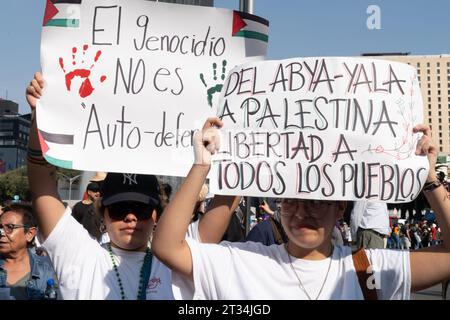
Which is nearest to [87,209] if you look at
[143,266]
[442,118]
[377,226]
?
[377,226]

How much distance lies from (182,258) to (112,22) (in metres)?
1.51

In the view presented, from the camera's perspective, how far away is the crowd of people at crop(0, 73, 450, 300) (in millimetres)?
2260

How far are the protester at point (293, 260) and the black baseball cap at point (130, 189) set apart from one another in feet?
1.50

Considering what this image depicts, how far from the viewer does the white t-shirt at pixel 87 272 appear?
98.0 inches

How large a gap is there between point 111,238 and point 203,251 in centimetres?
55

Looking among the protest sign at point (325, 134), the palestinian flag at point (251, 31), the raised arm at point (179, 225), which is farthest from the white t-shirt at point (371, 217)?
the raised arm at point (179, 225)

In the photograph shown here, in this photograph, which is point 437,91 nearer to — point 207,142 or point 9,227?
point 9,227

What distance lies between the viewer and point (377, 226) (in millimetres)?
6730

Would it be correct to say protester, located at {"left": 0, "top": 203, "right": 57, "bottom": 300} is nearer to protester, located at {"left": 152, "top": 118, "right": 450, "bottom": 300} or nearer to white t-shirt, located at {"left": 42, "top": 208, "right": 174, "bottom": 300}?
white t-shirt, located at {"left": 42, "top": 208, "right": 174, "bottom": 300}

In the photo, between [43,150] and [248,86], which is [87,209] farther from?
[248,86]

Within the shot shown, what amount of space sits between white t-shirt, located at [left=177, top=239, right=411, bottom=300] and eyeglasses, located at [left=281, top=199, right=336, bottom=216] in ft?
0.65
